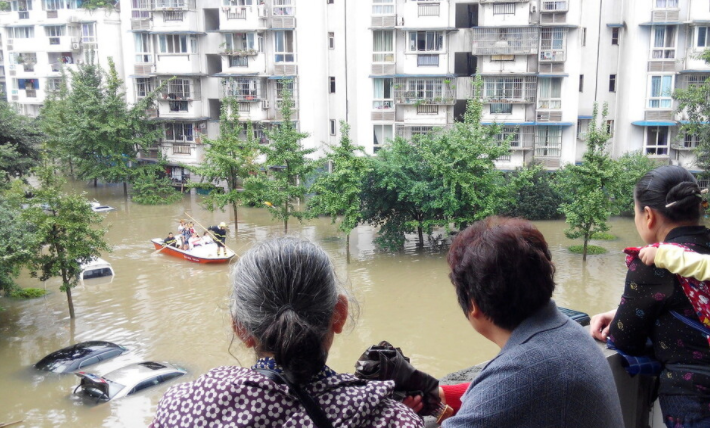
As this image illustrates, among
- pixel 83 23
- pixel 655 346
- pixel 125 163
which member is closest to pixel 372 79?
pixel 125 163

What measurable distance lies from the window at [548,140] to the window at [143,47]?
16228 millimetres

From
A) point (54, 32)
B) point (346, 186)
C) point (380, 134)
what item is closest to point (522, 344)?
point (346, 186)

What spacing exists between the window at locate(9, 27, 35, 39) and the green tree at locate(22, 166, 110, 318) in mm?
26816

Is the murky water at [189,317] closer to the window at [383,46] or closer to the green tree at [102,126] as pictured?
the green tree at [102,126]

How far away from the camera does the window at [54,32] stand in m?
34.9

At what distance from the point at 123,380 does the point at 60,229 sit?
406 cm

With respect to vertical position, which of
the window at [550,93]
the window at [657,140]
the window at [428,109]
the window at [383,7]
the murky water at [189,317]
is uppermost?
the window at [383,7]

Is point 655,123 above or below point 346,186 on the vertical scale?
above

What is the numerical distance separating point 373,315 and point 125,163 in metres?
16.6

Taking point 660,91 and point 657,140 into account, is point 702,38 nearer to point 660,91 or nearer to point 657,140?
point 660,91

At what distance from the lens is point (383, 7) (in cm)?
2320

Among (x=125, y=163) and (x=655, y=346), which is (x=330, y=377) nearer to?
(x=655, y=346)

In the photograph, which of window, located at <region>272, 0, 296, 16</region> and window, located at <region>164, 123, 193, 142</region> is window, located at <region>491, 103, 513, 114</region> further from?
window, located at <region>164, 123, 193, 142</region>

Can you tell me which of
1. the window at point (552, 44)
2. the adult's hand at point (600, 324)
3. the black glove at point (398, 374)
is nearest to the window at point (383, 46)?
the window at point (552, 44)
